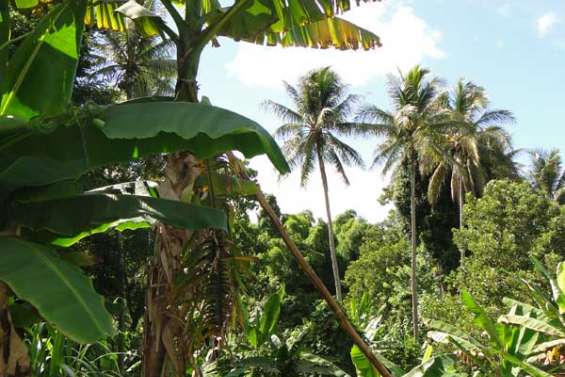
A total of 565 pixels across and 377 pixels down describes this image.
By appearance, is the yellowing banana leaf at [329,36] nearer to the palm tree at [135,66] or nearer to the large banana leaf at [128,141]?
the large banana leaf at [128,141]

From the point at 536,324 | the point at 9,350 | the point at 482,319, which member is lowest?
the point at 536,324

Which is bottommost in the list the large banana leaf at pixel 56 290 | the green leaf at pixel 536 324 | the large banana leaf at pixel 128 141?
the green leaf at pixel 536 324

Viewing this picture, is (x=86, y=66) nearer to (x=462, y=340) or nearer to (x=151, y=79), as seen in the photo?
(x=151, y=79)

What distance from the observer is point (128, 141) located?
401 cm

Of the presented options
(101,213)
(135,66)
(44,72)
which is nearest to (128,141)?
(101,213)

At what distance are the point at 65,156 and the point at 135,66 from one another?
23301mm

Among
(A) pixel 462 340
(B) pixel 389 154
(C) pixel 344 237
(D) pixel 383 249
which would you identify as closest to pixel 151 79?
(B) pixel 389 154

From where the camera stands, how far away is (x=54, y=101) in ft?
14.1

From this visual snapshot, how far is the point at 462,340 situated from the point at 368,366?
6.42ft

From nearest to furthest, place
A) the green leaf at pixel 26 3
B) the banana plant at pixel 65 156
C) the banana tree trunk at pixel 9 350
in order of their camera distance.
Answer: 1. the banana plant at pixel 65 156
2. the banana tree trunk at pixel 9 350
3. the green leaf at pixel 26 3

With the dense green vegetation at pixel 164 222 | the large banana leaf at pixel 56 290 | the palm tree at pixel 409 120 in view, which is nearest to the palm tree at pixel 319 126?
the palm tree at pixel 409 120

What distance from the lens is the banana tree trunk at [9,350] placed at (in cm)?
367

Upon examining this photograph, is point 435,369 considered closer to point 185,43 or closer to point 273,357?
point 273,357

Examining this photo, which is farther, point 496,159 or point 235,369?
point 496,159
